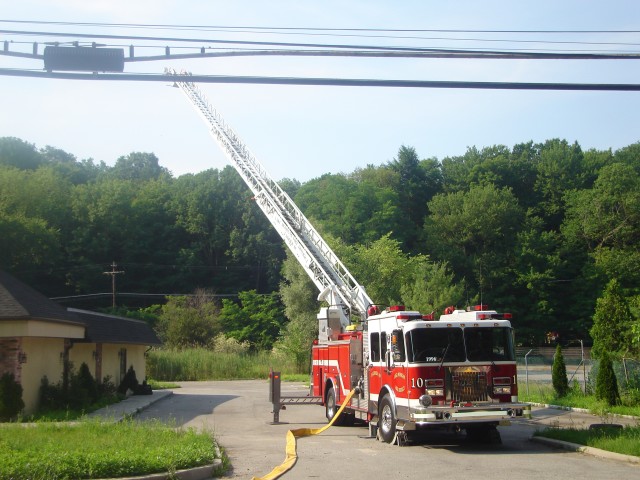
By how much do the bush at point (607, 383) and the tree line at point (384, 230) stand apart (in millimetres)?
31389

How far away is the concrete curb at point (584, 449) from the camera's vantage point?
515 inches

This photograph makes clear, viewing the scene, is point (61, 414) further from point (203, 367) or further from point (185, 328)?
point (185, 328)

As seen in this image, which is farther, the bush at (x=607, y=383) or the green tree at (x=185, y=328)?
the green tree at (x=185, y=328)

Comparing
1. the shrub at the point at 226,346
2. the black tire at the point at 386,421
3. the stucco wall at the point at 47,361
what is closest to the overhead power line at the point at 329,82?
the black tire at the point at 386,421

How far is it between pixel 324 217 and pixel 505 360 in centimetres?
6205

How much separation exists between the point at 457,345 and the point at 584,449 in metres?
3.12

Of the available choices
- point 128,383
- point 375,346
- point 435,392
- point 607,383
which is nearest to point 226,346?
point 128,383

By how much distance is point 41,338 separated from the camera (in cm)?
2300

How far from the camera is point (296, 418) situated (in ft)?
75.4

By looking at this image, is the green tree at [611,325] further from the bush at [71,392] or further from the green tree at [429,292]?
the bush at [71,392]

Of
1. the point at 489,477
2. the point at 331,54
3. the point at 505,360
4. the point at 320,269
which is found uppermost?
the point at 331,54

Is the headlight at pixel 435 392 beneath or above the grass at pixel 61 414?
above

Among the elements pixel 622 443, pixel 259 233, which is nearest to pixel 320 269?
pixel 622 443

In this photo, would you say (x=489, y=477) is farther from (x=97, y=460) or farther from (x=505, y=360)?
(x=97, y=460)
